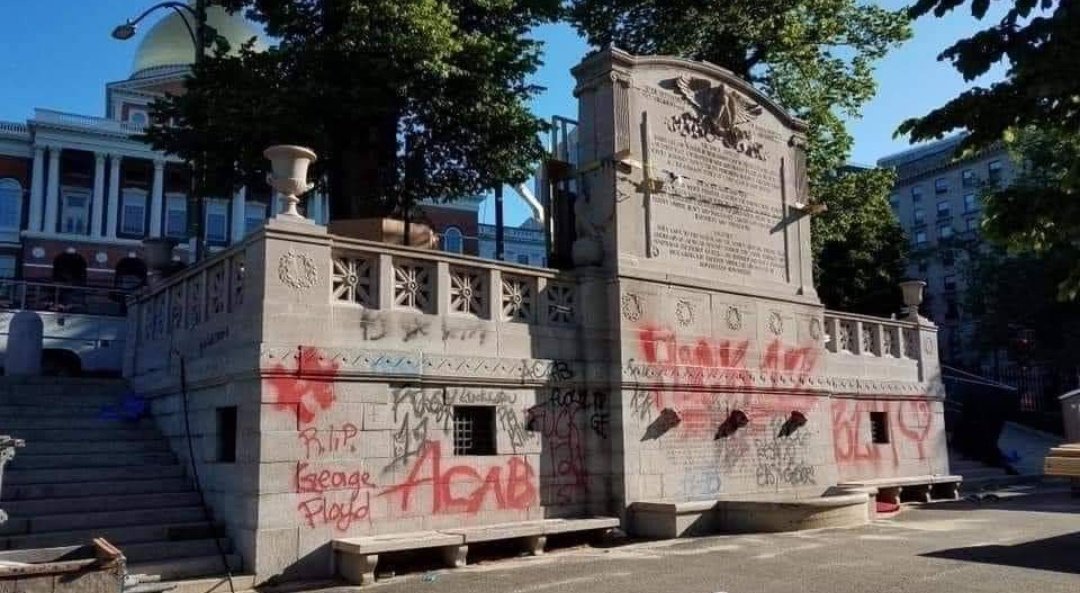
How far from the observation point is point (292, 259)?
1020 centimetres

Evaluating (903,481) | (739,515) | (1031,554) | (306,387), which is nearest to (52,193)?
(306,387)

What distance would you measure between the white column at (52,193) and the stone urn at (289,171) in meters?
54.4

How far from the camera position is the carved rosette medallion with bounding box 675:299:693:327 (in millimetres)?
13955

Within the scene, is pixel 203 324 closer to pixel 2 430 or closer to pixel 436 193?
pixel 2 430

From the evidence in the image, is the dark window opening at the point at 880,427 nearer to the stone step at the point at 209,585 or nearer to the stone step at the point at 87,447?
the stone step at the point at 209,585

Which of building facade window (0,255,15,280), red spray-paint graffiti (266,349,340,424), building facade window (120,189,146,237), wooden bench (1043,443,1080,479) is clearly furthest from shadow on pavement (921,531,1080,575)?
building facade window (0,255,15,280)

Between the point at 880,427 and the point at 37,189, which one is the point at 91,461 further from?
the point at 37,189

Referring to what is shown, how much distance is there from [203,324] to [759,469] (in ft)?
29.6

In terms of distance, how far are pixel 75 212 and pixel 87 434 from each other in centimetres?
5349

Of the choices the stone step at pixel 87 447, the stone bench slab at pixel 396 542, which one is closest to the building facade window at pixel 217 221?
the stone step at pixel 87 447

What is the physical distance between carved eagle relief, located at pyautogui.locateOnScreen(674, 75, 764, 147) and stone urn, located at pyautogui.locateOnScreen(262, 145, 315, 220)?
6.97 m

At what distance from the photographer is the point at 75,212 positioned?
58781 millimetres

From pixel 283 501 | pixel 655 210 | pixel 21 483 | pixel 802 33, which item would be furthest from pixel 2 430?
pixel 802 33

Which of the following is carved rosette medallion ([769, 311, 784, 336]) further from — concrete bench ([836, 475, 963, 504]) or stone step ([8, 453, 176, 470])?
stone step ([8, 453, 176, 470])
